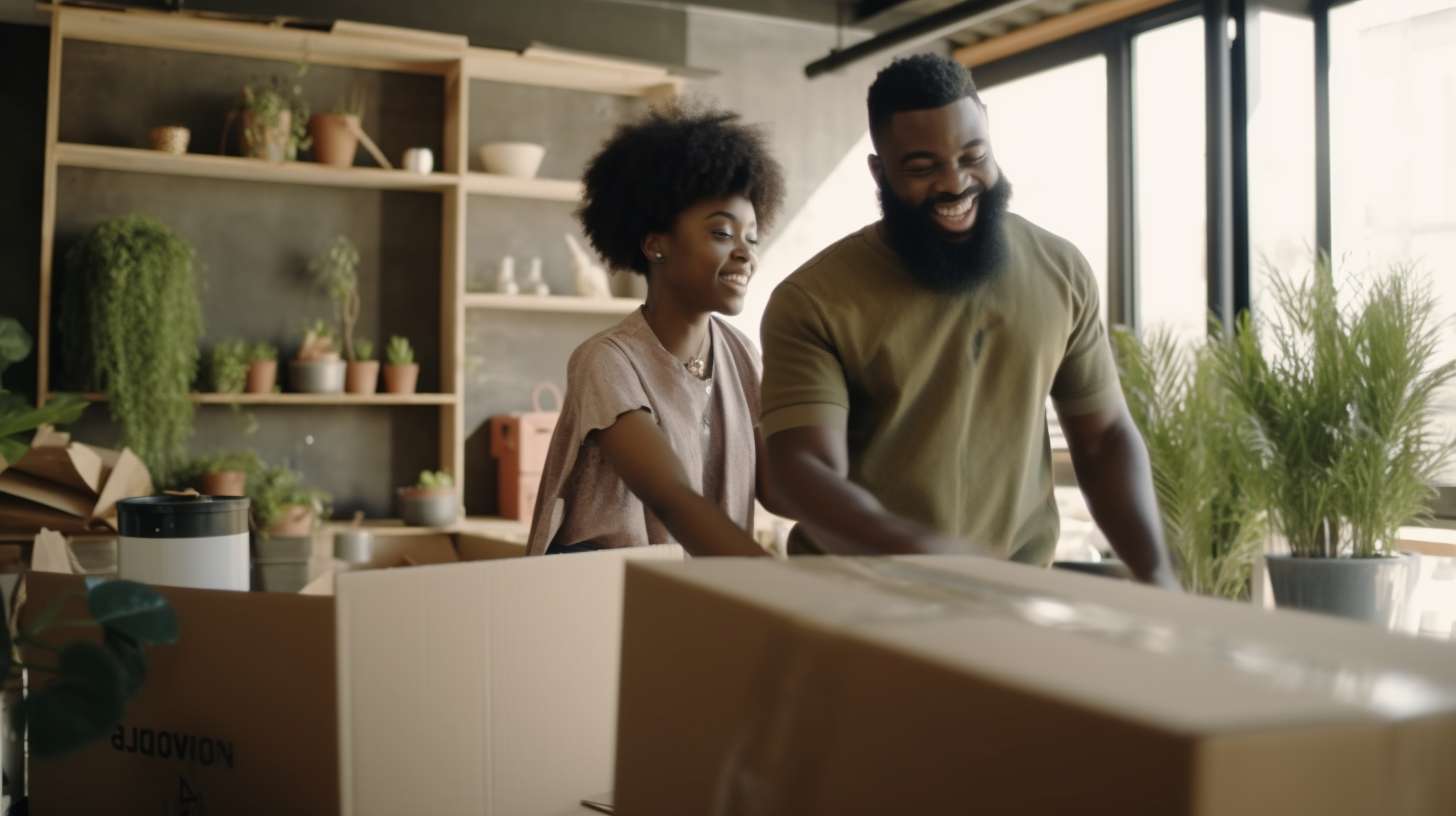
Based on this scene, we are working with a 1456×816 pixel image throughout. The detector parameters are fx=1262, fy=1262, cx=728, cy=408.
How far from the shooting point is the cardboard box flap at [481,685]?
0.95 metres

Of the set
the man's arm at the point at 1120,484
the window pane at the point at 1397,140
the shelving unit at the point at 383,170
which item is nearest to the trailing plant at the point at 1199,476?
the window pane at the point at 1397,140

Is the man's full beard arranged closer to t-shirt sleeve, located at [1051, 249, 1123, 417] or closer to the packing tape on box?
t-shirt sleeve, located at [1051, 249, 1123, 417]

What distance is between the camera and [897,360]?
137cm

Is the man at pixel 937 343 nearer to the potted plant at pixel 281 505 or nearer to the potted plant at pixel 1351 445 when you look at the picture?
the potted plant at pixel 1351 445

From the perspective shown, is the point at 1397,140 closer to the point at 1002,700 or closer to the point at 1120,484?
the point at 1120,484

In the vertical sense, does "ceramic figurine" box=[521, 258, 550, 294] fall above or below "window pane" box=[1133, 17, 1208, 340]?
below

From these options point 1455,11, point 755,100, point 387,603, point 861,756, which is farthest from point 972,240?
point 755,100

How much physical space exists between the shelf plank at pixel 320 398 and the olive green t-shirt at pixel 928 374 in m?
3.05

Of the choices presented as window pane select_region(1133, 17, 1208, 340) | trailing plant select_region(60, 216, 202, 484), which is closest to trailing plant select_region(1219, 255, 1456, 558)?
window pane select_region(1133, 17, 1208, 340)

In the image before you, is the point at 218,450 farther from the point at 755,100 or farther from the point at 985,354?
the point at 985,354

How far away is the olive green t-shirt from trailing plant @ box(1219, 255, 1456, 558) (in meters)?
2.02

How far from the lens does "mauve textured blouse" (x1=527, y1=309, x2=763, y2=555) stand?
156 cm

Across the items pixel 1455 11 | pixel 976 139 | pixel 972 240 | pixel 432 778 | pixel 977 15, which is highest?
pixel 977 15

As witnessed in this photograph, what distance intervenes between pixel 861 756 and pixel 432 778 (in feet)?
1.72
